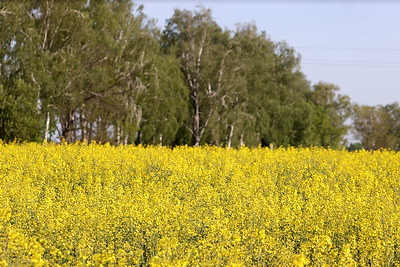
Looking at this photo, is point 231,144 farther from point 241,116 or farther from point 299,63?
point 299,63

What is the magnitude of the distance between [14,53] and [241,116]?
18.8m

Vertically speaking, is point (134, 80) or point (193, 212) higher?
point (134, 80)

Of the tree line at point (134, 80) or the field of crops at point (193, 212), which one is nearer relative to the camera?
the field of crops at point (193, 212)

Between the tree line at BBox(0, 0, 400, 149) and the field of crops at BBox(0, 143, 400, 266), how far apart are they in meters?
10.0

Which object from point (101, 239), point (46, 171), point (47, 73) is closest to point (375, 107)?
point (47, 73)

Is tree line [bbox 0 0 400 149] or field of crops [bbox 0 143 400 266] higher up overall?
tree line [bbox 0 0 400 149]

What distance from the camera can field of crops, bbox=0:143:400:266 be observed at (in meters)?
7.20

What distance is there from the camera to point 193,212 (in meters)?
9.89

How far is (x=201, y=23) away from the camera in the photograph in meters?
41.2

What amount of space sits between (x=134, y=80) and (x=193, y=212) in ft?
86.7

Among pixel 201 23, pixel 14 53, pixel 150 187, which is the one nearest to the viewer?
pixel 150 187

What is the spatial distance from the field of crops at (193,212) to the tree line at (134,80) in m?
10.0

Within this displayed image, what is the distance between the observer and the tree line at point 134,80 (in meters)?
28.8

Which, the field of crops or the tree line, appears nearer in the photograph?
the field of crops
